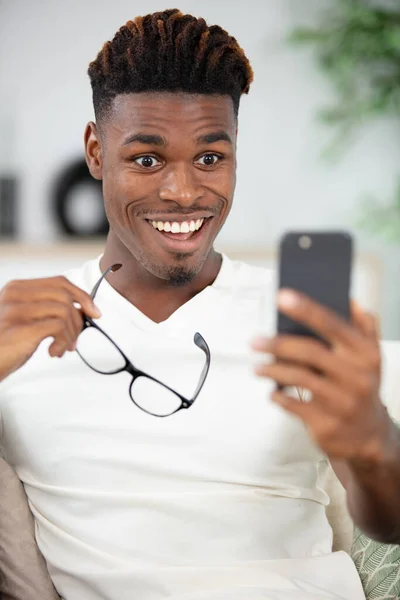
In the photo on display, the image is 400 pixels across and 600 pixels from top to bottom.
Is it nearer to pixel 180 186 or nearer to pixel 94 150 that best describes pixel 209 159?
pixel 180 186

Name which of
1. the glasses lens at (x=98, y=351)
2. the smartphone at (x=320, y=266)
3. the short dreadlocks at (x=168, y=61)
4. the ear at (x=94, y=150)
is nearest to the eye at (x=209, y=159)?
the short dreadlocks at (x=168, y=61)

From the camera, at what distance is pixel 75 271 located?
147 cm

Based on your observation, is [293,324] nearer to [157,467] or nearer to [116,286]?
[157,467]

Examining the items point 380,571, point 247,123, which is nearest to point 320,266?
point 380,571

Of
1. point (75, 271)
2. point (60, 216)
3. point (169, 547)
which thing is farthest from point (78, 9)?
point (169, 547)

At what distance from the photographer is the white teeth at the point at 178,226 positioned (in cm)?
133

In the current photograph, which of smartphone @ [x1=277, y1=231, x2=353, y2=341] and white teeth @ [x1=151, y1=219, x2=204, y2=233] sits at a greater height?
smartphone @ [x1=277, y1=231, x2=353, y2=341]

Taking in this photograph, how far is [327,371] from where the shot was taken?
2.53ft

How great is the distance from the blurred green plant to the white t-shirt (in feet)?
7.22

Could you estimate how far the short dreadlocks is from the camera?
51.9 inches

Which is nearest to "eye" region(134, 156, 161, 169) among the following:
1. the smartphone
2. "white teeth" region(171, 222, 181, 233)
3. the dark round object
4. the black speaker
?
"white teeth" region(171, 222, 181, 233)

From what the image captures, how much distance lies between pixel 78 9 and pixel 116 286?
2.28 metres

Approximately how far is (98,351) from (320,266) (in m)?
0.61

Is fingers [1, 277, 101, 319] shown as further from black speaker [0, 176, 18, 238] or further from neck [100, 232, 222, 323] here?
black speaker [0, 176, 18, 238]
